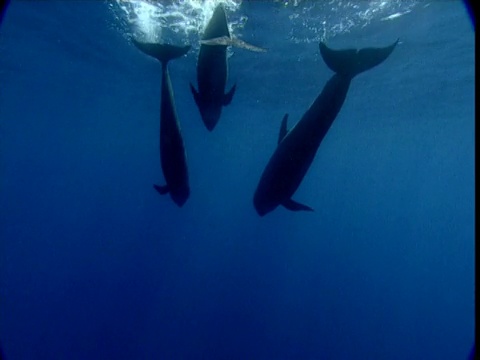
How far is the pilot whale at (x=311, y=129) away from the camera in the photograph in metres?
5.23

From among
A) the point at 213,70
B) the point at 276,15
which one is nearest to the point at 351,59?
the point at 213,70

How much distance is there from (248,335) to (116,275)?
43.3ft

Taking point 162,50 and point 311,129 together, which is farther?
point 162,50

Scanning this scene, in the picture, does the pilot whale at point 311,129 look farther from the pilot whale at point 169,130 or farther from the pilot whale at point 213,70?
the pilot whale at point 169,130

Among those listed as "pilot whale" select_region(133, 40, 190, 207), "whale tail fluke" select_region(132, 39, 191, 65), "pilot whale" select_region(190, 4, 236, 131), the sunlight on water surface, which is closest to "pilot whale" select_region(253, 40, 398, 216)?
"pilot whale" select_region(190, 4, 236, 131)

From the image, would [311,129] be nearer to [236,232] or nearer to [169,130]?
[169,130]

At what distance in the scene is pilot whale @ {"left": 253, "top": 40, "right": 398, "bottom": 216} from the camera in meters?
5.23

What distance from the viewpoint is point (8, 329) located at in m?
23.2

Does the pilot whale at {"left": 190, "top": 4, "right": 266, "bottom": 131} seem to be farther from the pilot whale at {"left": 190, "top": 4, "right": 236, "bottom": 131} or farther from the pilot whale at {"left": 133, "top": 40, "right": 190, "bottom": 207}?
the pilot whale at {"left": 133, "top": 40, "right": 190, "bottom": 207}

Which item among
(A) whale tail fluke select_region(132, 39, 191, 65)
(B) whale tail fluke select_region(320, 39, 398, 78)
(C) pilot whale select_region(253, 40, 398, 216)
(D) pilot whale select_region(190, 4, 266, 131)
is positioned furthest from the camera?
(A) whale tail fluke select_region(132, 39, 191, 65)

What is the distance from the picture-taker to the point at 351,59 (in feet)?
17.3

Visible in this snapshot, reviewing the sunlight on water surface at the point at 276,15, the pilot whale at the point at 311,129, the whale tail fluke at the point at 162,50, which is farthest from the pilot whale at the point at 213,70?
the sunlight on water surface at the point at 276,15

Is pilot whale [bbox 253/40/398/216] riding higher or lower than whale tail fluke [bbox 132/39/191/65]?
lower

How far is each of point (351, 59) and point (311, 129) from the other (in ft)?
3.88
